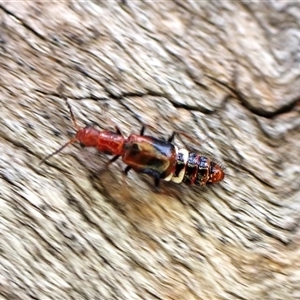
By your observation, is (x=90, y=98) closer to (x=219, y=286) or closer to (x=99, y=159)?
(x=99, y=159)

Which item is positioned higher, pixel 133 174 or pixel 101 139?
pixel 101 139

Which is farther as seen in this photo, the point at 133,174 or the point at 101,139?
the point at 133,174

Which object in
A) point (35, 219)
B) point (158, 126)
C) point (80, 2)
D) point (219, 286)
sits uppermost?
point (80, 2)

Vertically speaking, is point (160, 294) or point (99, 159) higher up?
point (99, 159)

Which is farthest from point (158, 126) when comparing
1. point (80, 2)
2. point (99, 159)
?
point (80, 2)

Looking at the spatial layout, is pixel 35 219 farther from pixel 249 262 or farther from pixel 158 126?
pixel 249 262

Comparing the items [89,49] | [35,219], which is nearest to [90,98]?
[89,49]
